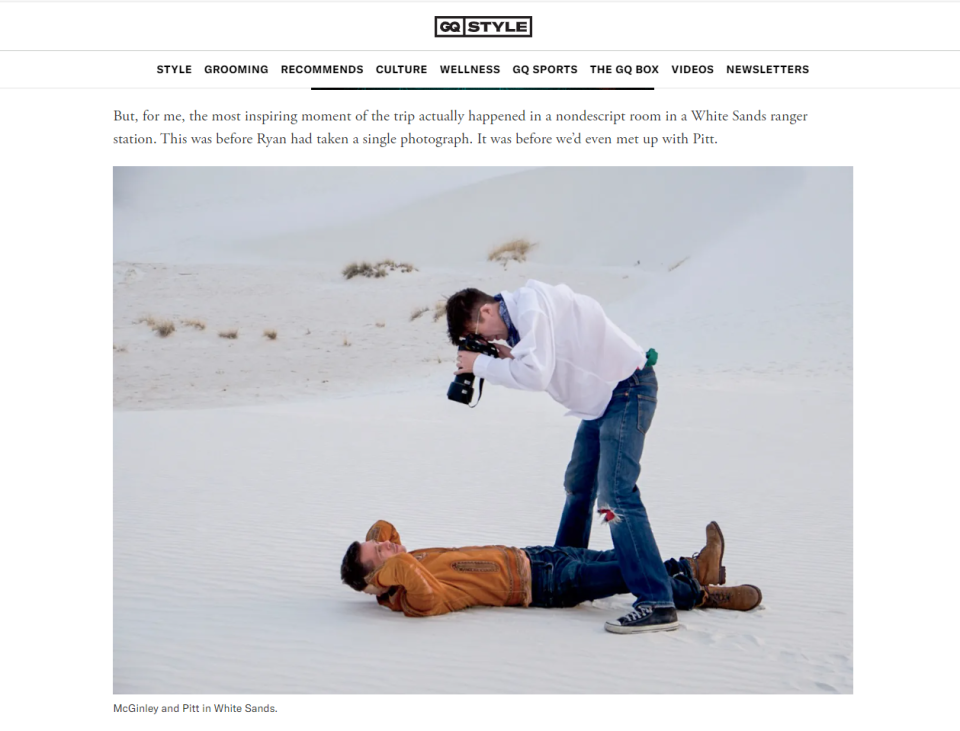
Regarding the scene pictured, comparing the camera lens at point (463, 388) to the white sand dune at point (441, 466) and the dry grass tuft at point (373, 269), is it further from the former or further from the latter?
the dry grass tuft at point (373, 269)

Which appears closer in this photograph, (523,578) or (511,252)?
(523,578)

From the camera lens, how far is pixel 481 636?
4.32m

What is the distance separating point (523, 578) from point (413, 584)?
58 cm

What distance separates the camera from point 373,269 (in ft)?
Result: 97.7

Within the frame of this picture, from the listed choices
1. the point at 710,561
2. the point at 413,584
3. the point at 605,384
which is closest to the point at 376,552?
the point at 413,584

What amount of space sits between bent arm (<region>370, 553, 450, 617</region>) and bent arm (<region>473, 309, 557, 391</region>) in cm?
97

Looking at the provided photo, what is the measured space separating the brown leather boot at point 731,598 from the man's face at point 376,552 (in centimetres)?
153

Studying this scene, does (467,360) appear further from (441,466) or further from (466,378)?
(441,466)
